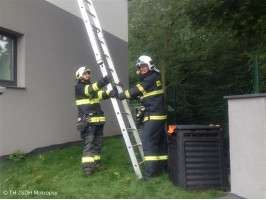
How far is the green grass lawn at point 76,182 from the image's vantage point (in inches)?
153

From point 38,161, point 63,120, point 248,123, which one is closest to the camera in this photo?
point 248,123

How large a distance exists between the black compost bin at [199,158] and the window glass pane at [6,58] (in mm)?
3736

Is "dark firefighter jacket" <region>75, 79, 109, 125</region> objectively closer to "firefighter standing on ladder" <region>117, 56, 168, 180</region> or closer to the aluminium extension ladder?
the aluminium extension ladder

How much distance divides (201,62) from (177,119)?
5.85 metres

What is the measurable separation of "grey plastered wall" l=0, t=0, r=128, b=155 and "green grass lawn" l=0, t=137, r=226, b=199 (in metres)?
0.70

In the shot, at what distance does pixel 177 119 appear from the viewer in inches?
300

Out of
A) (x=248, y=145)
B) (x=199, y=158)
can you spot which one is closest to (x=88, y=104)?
(x=199, y=158)

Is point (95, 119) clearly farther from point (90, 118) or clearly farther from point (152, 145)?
point (152, 145)

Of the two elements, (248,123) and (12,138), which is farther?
(12,138)

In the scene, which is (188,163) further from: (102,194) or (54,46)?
(54,46)

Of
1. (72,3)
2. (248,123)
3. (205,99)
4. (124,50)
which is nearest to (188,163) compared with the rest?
(248,123)

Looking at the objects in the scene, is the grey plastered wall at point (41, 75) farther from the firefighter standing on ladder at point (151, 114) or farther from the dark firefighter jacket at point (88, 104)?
the firefighter standing on ladder at point (151, 114)

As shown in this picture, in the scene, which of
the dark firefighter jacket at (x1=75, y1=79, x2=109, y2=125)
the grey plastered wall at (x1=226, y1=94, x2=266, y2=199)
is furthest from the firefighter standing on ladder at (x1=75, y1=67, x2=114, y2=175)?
the grey plastered wall at (x1=226, y1=94, x2=266, y2=199)

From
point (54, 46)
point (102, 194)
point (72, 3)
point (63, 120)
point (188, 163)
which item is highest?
point (72, 3)
